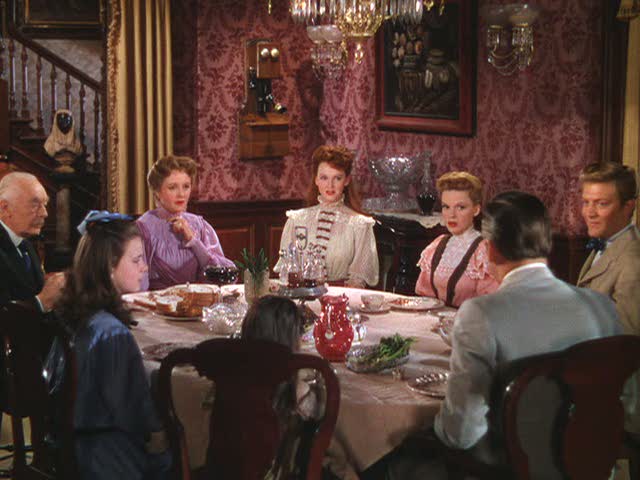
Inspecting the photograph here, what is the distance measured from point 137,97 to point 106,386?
4.18m

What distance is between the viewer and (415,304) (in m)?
3.55

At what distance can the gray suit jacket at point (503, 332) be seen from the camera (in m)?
2.18

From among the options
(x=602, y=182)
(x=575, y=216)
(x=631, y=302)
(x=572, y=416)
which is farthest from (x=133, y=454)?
(x=575, y=216)

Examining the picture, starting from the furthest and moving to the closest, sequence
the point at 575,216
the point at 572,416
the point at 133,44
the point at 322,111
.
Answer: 1. the point at 322,111
2. the point at 133,44
3. the point at 575,216
4. the point at 572,416

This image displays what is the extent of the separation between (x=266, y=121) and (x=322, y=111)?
52cm

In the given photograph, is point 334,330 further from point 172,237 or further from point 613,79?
point 613,79

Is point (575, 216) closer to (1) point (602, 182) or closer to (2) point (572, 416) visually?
(1) point (602, 182)

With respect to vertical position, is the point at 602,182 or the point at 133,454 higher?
the point at 602,182

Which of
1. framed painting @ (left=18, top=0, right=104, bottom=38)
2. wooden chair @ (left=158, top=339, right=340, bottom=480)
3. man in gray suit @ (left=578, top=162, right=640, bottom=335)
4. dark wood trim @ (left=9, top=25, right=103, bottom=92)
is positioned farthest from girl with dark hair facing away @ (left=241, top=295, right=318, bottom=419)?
framed painting @ (left=18, top=0, right=104, bottom=38)

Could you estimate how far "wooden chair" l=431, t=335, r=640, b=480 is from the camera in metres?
2.13

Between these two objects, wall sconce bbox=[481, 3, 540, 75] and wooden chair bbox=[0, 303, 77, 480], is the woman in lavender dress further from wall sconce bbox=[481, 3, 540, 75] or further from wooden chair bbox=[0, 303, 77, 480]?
wall sconce bbox=[481, 3, 540, 75]

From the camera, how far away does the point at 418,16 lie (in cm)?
357

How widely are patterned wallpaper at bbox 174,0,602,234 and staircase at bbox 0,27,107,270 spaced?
2.52m

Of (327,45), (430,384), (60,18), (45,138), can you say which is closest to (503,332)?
(430,384)
